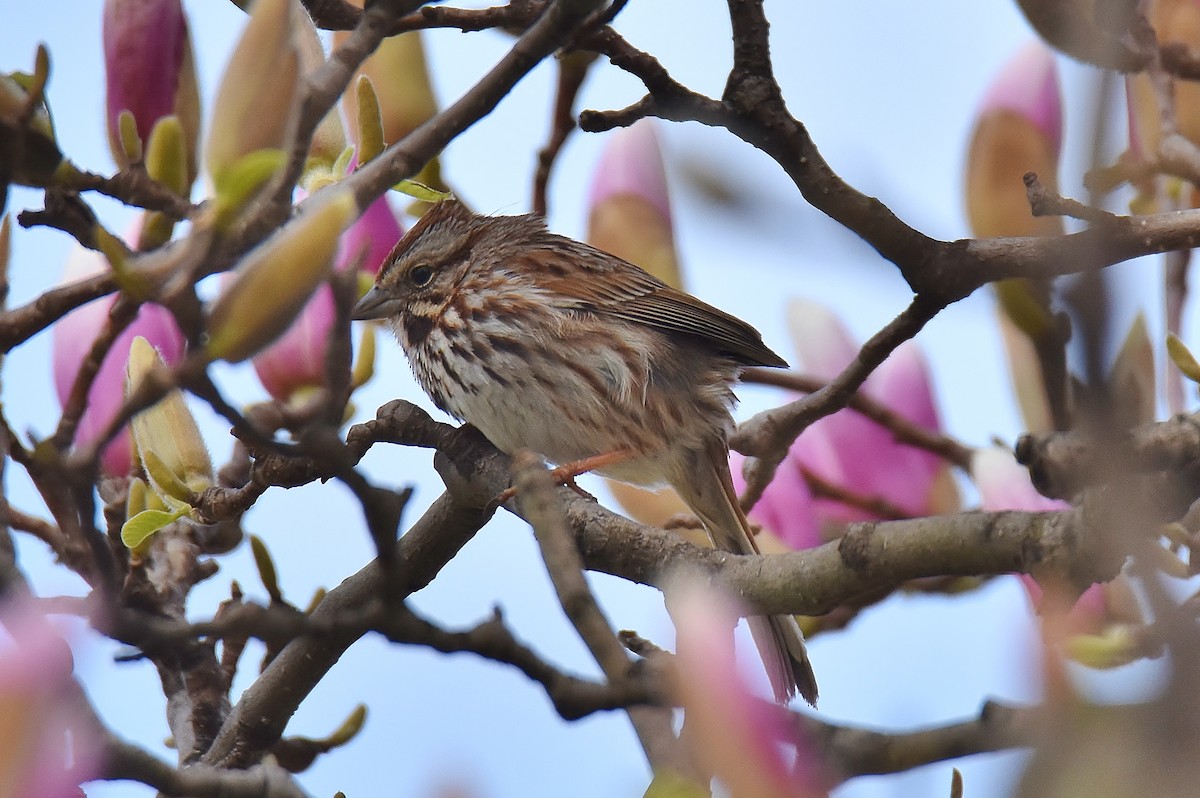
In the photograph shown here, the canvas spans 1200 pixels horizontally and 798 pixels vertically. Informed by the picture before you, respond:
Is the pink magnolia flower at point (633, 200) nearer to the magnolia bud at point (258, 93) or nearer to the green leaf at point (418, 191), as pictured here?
the green leaf at point (418, 191)

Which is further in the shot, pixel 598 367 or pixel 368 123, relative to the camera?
pixel 598 367

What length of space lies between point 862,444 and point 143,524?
4.89 feet

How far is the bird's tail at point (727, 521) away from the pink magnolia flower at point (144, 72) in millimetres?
1678

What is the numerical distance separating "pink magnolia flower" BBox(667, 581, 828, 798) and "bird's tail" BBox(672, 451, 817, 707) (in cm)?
222

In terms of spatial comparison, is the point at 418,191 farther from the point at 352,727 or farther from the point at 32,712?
the point at 32,712

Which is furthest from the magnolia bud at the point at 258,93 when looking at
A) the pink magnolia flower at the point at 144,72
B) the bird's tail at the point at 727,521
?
the bird's tail at the point at 727,521

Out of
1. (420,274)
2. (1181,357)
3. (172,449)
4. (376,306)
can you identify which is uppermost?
(420,274)

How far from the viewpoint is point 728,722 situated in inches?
34.2

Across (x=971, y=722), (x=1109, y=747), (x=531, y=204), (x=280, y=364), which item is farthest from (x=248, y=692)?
(x=1109, y=747)

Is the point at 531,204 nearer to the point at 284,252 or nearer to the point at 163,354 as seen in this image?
the point at 163,354

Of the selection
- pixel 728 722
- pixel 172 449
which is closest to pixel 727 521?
pixel 172 449

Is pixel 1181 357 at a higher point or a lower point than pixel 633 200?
lower

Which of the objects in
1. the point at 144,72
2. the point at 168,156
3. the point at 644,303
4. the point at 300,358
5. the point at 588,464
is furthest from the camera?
the point at 644,303

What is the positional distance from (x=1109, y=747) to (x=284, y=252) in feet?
2.53
